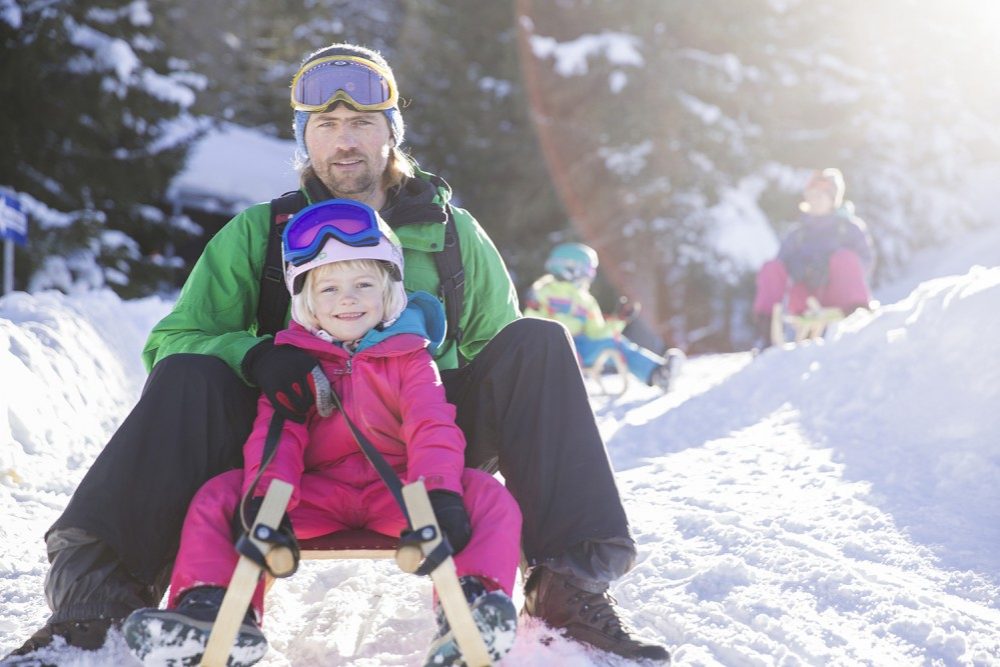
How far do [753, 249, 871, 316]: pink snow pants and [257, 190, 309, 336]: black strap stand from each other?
6489 mm

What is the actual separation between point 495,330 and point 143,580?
1279 millimetres

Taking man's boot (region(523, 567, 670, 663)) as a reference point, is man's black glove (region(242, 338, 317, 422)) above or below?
above

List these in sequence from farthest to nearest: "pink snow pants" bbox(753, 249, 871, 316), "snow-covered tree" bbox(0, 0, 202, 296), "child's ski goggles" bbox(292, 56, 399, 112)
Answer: "snow-covered tree" bbox(0, 0, 202, 296) → "pink snow pants" bbox(753, 249, 871, 316) → "child's ski goggles" bbox(292, 56, 399, 112)

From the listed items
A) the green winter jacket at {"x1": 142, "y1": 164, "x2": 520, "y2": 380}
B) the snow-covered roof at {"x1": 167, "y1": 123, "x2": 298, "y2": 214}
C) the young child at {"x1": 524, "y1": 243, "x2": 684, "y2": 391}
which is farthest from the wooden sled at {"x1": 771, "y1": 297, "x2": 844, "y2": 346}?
the snow-covered roof at {"x1": 167, "y1": 123, "x2": 298, "y2": 214}

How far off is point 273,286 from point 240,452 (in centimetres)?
57

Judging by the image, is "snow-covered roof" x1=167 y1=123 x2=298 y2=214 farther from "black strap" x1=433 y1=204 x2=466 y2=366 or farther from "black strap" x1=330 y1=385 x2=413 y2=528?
"black strap" x1=330 y1=385 x2=413 y2=528

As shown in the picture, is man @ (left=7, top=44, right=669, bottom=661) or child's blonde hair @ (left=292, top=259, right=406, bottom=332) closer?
man @ (left=7, top=44, right=669, bottom=661)

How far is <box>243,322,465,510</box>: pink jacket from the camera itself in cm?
208

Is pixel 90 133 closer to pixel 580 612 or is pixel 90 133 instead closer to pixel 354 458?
pixel 354 458

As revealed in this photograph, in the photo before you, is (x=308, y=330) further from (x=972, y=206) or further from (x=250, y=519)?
(x=972, y=206)

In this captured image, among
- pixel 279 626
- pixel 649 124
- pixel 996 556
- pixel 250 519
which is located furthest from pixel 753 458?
pixel 649 124

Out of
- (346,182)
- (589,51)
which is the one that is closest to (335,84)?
(346,182)

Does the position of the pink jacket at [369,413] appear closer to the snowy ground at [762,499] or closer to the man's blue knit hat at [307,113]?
the snowy ground at [762,499]

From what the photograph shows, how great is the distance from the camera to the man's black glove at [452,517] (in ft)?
6.15
